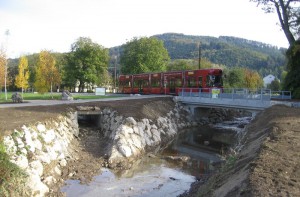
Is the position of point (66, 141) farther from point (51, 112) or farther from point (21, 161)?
point (21, 161)

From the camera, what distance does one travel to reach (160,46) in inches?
2432

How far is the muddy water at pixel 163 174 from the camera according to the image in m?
13.3

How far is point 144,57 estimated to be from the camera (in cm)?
6053

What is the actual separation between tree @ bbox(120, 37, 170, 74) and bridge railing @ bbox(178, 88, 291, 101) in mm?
24202

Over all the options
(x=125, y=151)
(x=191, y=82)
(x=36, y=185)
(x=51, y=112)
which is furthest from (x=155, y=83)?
(x=36, y=185)

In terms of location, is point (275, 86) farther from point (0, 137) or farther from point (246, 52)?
point (246, 52)

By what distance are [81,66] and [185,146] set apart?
39129mm

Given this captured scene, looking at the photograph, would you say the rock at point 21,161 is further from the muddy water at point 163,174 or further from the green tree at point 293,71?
the green tree at point 293,71

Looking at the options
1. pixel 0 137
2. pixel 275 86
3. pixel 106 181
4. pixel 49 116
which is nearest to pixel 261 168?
pixel 106 181

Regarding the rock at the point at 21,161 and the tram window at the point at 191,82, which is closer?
the rock at the point at 21,161

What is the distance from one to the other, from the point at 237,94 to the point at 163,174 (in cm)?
1413

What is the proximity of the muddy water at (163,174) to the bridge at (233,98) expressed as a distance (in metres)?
3.94

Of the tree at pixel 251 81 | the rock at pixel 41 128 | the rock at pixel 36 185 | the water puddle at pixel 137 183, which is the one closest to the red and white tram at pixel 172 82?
the water puddle at pixel 137 183

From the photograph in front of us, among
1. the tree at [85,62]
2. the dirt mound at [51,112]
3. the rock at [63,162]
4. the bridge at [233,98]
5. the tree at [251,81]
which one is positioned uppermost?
the tree at [85,62]
